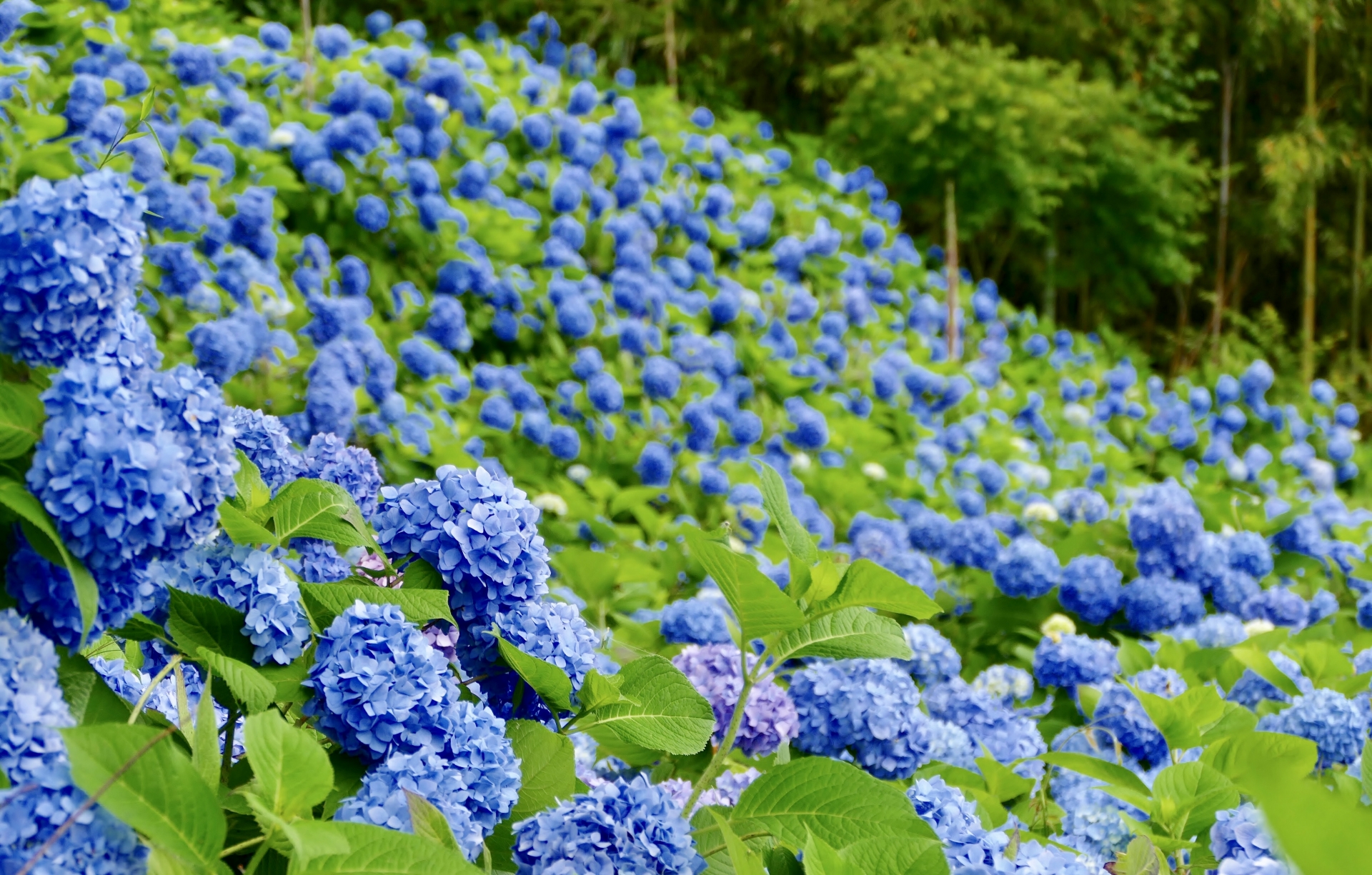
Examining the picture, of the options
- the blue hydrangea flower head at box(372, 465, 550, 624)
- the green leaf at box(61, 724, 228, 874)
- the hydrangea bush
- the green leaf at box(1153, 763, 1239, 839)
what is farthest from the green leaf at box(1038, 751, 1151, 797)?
the green leaf at box(61, 724, 228, 874)

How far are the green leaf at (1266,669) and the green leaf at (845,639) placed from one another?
94 cm

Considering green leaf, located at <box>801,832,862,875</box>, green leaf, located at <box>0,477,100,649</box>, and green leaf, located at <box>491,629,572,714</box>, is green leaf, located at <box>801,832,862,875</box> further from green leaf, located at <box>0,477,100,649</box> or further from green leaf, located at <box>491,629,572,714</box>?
green leaf, located at <box>0,477,100,649</box>

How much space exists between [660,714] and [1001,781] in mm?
610

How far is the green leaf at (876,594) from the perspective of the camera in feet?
3.18

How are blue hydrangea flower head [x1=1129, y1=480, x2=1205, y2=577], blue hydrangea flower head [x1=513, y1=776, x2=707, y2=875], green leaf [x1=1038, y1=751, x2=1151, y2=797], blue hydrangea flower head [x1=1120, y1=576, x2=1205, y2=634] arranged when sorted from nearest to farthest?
blue hydrangea flower head [x1=513, y1=776, x2=707, y2=875]
green leaf [x1=1038, y1=751, x2=1151, y2=797]
blue hydrangea flower head [x1=1120, y1=576, x2=1205, y2=634]
blue hydrangea flower head [x1=1129, y1=480, x2=1205, y2=577]

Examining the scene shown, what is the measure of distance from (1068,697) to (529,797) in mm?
1424

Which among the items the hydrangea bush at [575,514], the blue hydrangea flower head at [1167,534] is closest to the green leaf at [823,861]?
the hydrangea bush at [575,514]

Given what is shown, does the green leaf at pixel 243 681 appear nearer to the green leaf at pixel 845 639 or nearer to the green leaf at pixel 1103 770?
the green leaf at pixel 845 639

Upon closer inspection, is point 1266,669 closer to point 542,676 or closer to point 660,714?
point 660,714

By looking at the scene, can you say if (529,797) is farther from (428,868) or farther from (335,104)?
(335,104)

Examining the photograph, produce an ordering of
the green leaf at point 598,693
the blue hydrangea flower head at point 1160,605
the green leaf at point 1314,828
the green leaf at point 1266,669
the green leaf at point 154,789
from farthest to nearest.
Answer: the blue hydrangea flower head at point 1160,605, the green leaf at point 1266,669, the green leaf at point 598,693, the green leaf at point 154,789, the green leaf at point 1314,828

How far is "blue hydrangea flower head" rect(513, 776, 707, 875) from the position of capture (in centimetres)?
83

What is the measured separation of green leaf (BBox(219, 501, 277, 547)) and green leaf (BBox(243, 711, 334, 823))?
172 millimetres

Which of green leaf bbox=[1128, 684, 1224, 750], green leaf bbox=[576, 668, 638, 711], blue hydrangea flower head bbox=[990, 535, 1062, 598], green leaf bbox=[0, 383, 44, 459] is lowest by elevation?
Result: blue hydrangea flower head bbox=[990, 535, 1062, 598]
